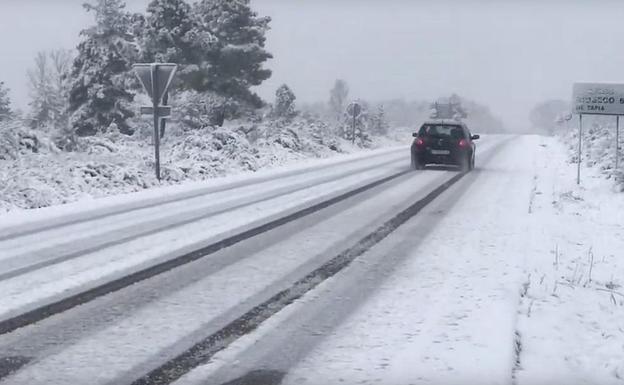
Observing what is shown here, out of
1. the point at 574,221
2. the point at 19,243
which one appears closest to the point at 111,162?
the point at 19,243

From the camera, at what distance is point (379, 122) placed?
69938 millimetres

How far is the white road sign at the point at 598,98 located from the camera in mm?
15586

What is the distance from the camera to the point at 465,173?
62.7 feet

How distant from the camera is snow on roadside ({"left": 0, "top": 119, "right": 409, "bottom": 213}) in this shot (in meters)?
12.7

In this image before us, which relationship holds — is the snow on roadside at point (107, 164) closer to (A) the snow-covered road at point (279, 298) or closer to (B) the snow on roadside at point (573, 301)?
(A) the snow-covered road at point (279, 298)

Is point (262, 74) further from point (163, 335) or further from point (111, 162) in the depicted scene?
point (163, 335)

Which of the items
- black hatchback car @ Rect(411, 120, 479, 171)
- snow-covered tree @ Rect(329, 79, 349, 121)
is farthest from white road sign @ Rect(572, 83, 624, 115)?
snow-covered tree @ Rect(329, 79, 349, 121)

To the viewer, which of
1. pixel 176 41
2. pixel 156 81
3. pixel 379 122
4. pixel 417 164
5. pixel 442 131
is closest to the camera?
pixel 156 81

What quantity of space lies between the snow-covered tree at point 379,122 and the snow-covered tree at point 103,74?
35.9 m

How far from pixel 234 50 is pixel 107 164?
1886 centimetres

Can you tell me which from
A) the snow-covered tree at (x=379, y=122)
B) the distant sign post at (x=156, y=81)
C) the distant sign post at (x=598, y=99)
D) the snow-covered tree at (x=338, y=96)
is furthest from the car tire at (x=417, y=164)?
the snow-covered tree at (x=338, y=96)

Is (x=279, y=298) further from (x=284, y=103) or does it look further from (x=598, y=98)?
(x=284, y=103)

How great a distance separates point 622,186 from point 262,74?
23.9m

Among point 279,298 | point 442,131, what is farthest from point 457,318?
point 442,131
